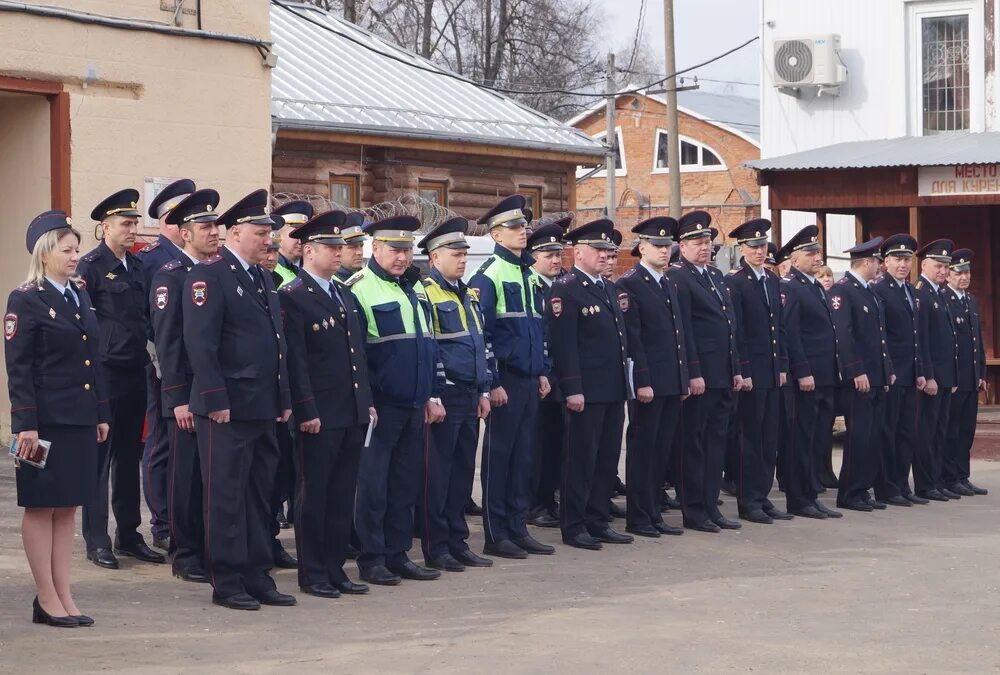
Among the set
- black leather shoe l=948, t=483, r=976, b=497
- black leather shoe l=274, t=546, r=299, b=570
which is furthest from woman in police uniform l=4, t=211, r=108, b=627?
black leather shoe l=948, t=483, r=976, b=497

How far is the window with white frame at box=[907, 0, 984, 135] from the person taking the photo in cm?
2314

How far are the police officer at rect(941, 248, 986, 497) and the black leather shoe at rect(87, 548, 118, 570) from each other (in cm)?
750

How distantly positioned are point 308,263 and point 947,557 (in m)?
4.52

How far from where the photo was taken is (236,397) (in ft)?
25.7

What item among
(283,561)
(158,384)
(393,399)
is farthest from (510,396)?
(158,384)

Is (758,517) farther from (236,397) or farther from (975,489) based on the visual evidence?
(236,397)

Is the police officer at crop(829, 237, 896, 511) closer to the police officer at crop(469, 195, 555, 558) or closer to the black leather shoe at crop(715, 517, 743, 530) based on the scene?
the black leather shoe at crop(715, 517, 743, 530)

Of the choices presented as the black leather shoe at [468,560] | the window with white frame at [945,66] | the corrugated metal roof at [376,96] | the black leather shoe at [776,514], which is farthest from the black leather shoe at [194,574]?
the window with white frame at [945,66]

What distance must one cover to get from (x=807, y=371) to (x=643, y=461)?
1.87 metres

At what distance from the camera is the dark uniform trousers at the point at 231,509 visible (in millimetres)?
7832

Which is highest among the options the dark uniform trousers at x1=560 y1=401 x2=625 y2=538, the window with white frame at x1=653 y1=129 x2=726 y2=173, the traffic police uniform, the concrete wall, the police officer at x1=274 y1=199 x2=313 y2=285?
the window with white frame at x1=653 y1=129 x2=726 y2=173

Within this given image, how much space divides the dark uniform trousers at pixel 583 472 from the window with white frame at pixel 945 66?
48.1 feet

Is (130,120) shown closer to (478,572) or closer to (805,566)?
(478,572)

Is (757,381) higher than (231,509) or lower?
higher
